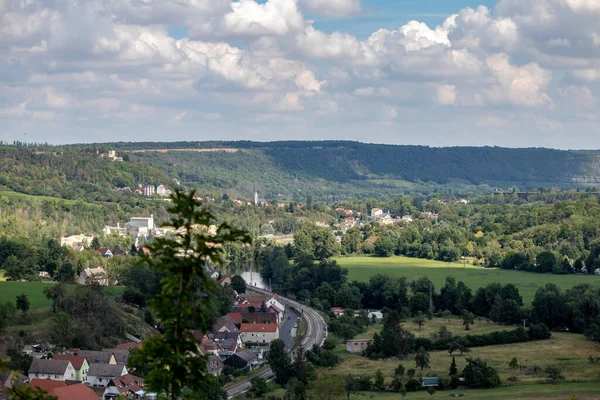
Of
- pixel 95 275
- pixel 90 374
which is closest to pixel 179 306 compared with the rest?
pixel 90 374

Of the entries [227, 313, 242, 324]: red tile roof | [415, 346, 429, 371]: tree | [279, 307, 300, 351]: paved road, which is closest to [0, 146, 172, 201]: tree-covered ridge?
[279, 307, 300, 351]: paved road

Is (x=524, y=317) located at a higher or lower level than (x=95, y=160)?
lower

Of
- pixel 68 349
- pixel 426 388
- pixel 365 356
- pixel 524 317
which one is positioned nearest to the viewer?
pixel 426 388

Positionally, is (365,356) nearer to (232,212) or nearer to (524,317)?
(524,317)

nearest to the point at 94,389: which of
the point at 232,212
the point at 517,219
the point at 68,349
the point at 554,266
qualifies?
the point at 68,349

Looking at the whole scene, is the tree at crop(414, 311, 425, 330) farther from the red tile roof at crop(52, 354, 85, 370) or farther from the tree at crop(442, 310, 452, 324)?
the red tile roof at crop(52, 354, 85, 370)

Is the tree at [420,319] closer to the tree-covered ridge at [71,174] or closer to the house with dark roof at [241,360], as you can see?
the house with dark roof at [241,360]

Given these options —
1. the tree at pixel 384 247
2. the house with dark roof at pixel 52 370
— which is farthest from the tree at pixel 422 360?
the tree at pixel 384 247
